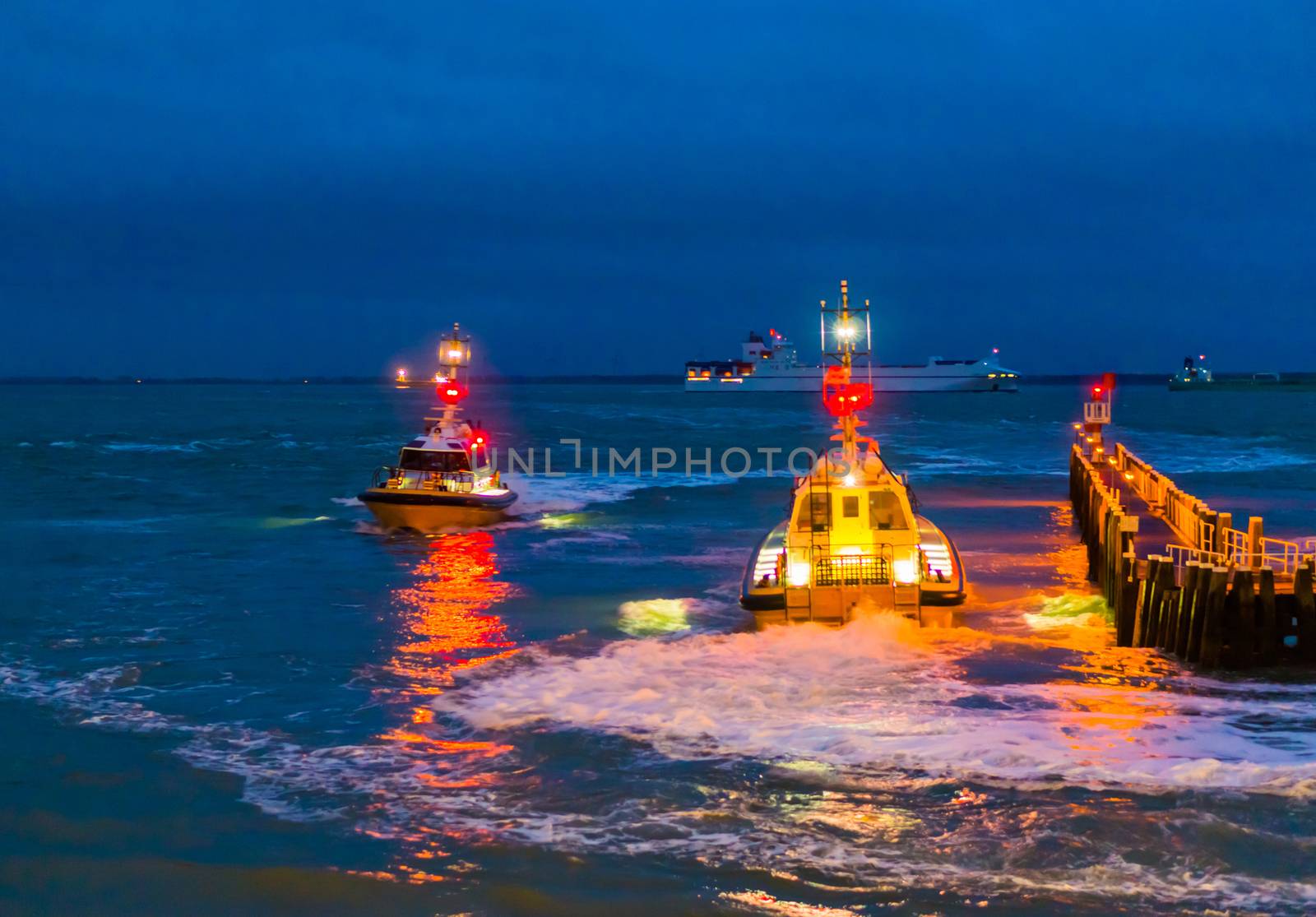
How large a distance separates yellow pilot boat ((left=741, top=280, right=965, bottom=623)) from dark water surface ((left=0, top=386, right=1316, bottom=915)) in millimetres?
486

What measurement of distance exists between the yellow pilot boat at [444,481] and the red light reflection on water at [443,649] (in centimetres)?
80

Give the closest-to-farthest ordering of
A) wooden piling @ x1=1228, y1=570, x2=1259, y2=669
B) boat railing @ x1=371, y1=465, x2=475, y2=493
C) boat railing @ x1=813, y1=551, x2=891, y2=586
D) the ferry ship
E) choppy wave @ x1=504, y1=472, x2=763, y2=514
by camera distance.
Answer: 1. wooden piling @ x1=1228, y1=570, x2=1259, y2=669
2. boat railing @ x1=813, y1=551, x2=891, y2=586
3. boat railing @ x1=371, y1=465, x2=475, y2=493
4. choppy wave @ x1=504, y1=472, x2=763, y2=514
5. the ferry ship

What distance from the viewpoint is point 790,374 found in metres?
185

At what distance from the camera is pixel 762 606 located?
57.7ft

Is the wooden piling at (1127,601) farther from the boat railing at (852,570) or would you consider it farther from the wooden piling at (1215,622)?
the boat railing at (852,570)

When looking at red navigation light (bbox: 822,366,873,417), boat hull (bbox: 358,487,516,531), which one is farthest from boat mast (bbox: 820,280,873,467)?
boat hull (bbox: 358,487,516,531)

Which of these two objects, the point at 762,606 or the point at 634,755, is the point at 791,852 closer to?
the point at 634,755

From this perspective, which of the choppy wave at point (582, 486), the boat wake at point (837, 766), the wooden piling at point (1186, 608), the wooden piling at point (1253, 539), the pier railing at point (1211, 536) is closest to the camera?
the boat wake at point (837, 766)

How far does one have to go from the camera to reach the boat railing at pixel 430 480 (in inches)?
1244

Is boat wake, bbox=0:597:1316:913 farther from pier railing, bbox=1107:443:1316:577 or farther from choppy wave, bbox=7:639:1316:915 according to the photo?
pier railing, bbox=1107:443:1316:577

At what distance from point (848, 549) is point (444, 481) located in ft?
51.4

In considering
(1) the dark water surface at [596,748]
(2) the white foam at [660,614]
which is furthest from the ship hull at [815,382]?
(2) the white foam at [660,614]

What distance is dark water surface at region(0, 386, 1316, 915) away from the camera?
9.35 metres

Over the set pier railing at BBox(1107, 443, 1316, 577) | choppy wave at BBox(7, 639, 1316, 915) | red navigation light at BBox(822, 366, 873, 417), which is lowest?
choppy wave at BBox(7, 639, 1316, 915)
